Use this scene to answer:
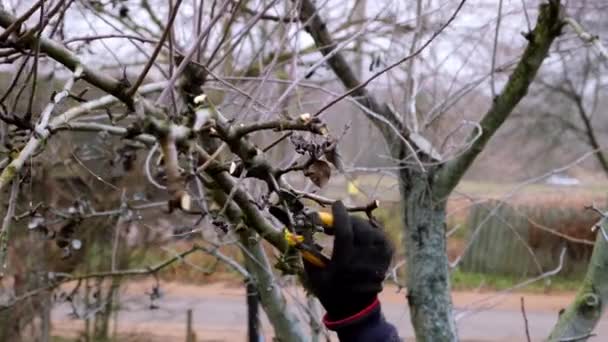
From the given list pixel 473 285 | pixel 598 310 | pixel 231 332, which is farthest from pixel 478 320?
pixel 598 310

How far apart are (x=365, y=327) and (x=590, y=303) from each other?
1.65 m

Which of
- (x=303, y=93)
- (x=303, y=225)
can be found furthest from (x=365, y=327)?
(x=303, y=93)

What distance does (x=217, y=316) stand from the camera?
12422mm

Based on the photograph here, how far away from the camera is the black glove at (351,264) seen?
5.66 ft

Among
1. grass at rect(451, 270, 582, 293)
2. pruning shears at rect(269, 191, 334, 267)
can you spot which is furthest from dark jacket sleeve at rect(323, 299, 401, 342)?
grass at rect(451, 270, 582, 293)

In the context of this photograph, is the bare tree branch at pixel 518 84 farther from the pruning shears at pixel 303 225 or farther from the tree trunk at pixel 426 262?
the pruning shears at pixel 303 225

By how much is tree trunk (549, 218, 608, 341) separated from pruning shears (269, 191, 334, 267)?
1812 millimetres

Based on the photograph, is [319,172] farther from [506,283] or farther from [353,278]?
[506,283]

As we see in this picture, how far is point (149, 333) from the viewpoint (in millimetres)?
9922

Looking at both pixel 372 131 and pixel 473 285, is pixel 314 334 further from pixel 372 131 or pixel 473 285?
pixel 473 285

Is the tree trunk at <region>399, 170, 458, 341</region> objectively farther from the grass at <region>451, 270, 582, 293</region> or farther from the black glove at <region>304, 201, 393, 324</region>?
the grass at <region>451, 270, 582, 293</region>

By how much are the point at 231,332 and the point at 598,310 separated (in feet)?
29.0

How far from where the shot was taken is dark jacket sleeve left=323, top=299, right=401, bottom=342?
1.90 m

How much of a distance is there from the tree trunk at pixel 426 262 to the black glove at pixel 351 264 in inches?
79.8
